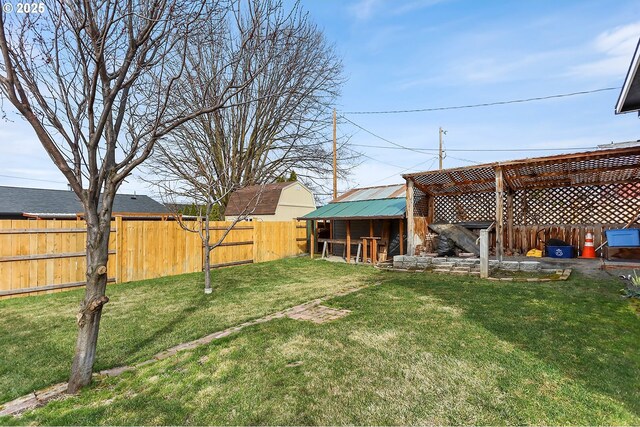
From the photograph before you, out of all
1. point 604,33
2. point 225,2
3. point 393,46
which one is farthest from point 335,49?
point 225,2

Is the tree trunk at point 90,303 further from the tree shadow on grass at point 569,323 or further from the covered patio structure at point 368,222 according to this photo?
the covered patio structure at point 368,222

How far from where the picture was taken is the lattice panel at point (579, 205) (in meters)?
8.88

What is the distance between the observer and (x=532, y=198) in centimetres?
1025

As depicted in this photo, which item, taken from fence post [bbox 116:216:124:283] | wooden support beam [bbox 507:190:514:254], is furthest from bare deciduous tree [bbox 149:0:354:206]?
wooden support beam [bbox 507:190:514:254]

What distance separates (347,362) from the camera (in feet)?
10.6

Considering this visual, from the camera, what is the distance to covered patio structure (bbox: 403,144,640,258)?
8.21 m

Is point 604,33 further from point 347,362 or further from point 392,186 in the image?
point 347,362

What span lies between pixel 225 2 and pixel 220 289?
5.71 m

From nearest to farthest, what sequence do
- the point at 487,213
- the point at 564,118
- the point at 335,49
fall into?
1. the point at 487,213
2. the point at 564,118
3. the point at 335,49

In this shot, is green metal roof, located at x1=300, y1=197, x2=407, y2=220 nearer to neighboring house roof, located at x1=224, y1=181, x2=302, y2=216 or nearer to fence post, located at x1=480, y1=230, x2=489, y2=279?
fence post, located at x1=480, y1=230, x2=489, y2=279

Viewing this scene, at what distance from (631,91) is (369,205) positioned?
25.9 ft

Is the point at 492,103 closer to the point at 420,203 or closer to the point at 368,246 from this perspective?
the point at 420,203

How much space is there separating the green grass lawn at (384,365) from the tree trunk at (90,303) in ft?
0.67

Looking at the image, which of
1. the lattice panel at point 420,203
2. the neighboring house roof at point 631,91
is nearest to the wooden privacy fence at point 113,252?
the lattice panel at point 420,203
